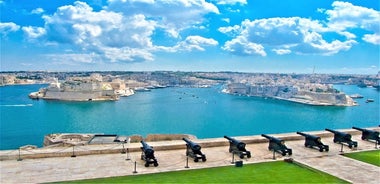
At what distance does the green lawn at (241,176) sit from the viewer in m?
7.93

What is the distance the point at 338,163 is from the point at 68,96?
79.7 metres

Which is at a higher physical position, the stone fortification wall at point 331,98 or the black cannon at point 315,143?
the black cannon at point 315,143

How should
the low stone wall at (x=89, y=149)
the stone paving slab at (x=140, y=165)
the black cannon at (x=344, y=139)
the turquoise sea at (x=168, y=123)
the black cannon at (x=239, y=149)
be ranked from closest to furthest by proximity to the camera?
the stone paving slab at (x=140, y=165) → the low stone wall at (x=89, y=149) → the black cannon at (x=239, y=149) → the black cannon at (x=344, y=139) → the turquoise sea at (x=168, y=123)

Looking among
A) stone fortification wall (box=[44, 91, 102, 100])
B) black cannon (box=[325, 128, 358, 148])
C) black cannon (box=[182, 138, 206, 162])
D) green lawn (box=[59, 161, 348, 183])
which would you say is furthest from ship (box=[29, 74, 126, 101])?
green lawn (box=[59, 161, 348, 183])

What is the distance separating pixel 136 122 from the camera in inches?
1821

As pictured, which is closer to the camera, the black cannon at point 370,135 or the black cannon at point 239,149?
the black cannon at point 239,149

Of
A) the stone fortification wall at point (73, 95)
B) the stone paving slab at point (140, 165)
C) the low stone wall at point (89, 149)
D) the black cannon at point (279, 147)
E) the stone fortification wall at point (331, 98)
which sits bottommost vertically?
the stone fortification wall at point (73, 95)

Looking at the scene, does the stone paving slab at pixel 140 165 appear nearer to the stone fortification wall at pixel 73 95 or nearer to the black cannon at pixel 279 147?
the black cannon at pixel 279 147

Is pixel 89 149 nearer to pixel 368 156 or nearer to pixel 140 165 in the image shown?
pixel 140 165

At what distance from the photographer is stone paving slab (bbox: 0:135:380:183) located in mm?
8211

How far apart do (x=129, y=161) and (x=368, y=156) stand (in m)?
6.95

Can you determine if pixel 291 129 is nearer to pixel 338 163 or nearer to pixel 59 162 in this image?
pixel 338 163

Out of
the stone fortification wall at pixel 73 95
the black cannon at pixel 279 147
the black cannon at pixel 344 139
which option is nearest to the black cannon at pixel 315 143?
the black cannon at pixel 344 139

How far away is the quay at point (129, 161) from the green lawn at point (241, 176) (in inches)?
14.1
